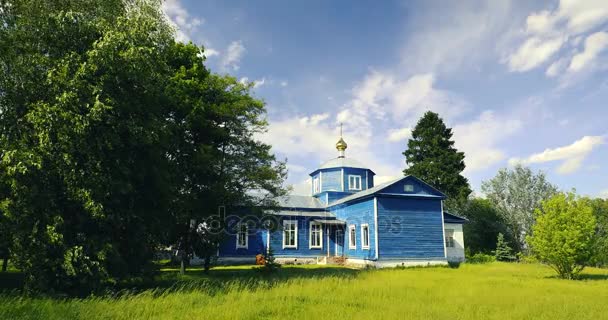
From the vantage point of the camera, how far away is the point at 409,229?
24812mm

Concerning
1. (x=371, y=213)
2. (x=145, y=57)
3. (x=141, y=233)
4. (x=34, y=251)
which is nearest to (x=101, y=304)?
(x=34, y=251)

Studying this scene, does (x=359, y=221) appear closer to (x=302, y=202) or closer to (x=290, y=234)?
(x=290, y=234)

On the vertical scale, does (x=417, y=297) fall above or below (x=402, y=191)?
below

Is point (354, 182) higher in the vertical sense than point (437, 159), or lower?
lower

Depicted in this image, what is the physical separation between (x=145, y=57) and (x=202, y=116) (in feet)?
20.7

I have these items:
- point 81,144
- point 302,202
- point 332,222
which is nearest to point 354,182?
point 302,202

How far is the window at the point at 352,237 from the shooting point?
27.0 meters

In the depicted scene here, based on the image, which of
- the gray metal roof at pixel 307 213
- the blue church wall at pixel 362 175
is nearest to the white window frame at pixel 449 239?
the blue church wall at pixel 362 175

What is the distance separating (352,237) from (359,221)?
161 centimetres

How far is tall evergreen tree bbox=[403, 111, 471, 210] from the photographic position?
40.8m

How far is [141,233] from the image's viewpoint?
41.2 ft

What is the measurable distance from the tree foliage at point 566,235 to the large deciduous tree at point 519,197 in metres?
19.9

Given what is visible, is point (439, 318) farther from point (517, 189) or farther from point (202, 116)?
point (517, 189)

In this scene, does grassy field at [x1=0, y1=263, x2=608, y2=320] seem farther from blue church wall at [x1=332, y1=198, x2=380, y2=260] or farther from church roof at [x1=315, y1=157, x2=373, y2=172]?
church roof at [x1=315, y1=157, x2=373, y2=172]
